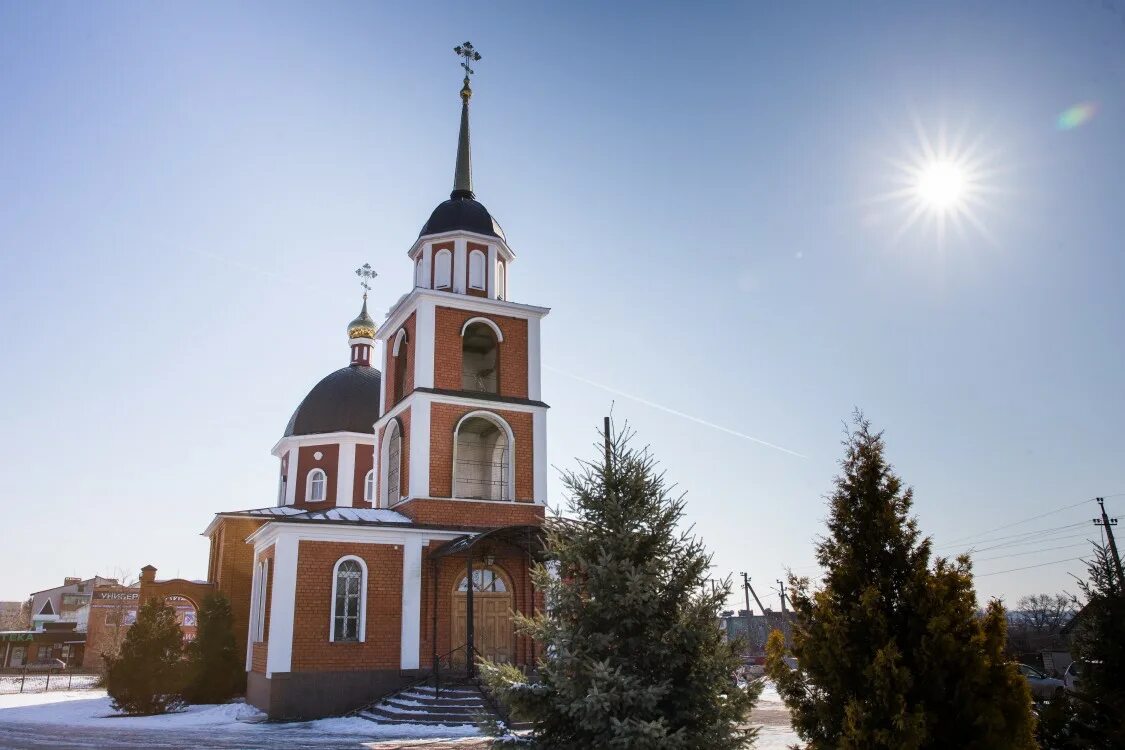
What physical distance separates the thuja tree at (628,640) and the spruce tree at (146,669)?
49.5ft

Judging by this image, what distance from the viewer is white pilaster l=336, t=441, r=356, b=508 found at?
30.3 m

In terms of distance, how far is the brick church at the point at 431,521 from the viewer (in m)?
18.2

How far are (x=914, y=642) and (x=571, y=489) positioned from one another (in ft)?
11.5

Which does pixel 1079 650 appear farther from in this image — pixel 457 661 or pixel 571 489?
pixel 457 661

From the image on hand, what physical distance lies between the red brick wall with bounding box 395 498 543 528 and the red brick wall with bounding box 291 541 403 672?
1.11 m

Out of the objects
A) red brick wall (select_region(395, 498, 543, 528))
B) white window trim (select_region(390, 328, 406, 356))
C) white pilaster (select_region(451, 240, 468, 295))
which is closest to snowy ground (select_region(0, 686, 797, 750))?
red brick wall (select_region(395, 498, 543, 528))

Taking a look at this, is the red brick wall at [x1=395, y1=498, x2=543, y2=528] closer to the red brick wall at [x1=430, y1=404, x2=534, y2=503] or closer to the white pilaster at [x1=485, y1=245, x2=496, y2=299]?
the red brick wall at [x1=430, y1=404, x2=534, y2=503]

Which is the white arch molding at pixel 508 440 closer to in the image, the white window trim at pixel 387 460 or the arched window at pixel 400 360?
the white window trim at pixel 387 460

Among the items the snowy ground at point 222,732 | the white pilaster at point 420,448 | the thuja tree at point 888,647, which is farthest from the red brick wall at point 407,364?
the thuja tree at point 888,647

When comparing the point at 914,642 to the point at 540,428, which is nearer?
the point at 914,642

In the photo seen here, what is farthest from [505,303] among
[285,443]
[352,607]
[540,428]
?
[285,443]

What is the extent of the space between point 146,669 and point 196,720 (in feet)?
7.89

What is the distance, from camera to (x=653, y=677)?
7.80 metres

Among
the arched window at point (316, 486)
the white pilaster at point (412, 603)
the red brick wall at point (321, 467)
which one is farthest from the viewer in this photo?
the arched window at point (316, 486)
